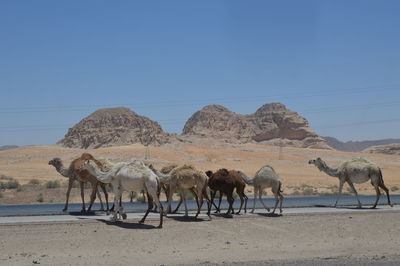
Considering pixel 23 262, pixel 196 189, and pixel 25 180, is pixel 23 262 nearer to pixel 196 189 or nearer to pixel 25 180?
pixel 196 189

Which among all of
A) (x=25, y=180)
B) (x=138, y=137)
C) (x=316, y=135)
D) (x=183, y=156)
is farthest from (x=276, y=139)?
(x=25, y=180)

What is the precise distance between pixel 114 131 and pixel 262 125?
199ft

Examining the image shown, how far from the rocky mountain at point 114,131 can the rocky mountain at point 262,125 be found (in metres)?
32.2

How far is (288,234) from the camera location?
56.3 feet

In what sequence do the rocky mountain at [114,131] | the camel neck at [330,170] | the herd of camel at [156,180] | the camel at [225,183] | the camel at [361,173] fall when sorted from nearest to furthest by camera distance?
the herd of camel at [156,180]
the camel at [225,183]
the camel at [361,173]
the camel neck at [330,170]
the rocky mountain at [114,131]

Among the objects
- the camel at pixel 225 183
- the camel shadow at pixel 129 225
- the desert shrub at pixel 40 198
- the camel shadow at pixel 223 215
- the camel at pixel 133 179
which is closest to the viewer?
the camel shadow at pixel 129 225

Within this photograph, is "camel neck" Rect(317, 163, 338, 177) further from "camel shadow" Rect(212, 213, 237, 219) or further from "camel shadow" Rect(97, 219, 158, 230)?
"camel shadow" Rect(97, 219, 158, 230)

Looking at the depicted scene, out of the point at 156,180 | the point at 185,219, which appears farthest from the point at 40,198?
the point at 156,180

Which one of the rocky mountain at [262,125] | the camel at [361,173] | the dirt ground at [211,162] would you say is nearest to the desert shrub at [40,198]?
the dirt ground at [211,162]

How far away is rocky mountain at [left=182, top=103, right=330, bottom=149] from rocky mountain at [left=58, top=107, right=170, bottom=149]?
105 feet

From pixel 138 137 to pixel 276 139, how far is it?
5647 cm

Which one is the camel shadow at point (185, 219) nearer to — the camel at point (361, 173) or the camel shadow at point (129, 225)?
the camel shadow at point (129, 225)

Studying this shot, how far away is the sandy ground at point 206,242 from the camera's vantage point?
44.8 feet

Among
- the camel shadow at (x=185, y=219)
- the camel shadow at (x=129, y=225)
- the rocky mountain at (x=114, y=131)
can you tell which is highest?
the rocky mountain at (x=114, y=131)
